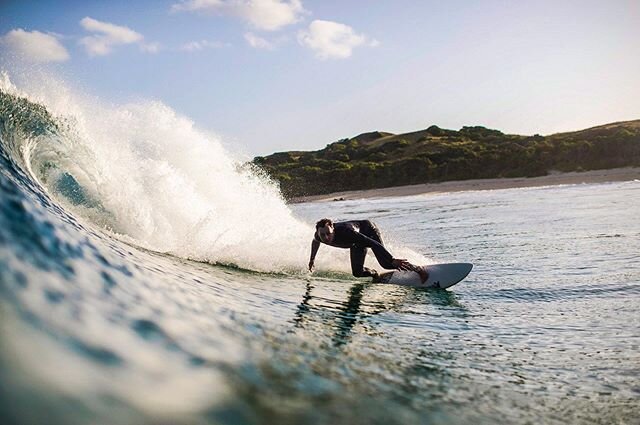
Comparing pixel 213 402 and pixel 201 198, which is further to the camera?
pixel 201 198

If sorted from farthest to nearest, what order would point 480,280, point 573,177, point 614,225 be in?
point 573,177 < point 614,225 < point 480,280

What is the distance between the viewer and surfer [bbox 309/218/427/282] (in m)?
7.59

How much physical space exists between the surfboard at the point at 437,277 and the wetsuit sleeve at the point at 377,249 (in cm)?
25

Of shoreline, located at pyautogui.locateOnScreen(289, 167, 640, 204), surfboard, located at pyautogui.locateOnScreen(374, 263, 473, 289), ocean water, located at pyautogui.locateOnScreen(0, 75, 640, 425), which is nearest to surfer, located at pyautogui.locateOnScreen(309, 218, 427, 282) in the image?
surfboard, located at pyautogui.locateOnScreen(374, 263, 473, 289)

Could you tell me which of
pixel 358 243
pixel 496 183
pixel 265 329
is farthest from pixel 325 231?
pixel 496 183

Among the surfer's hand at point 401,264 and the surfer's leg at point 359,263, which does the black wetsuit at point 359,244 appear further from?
the surfer's hand at point 401,264

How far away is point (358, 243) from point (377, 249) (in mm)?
350

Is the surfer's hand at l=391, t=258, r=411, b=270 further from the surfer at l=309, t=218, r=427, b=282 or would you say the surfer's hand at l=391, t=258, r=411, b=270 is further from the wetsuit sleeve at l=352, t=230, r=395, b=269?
the wetsuit sleeve at l=352, t=230, r=395, b=269

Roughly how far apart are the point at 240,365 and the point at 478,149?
172ft

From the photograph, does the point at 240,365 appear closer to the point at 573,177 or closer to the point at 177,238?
the point at 177,238

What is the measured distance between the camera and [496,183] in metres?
38.2

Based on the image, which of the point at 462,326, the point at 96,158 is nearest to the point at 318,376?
the point at 462,326

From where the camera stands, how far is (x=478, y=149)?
51281 mm

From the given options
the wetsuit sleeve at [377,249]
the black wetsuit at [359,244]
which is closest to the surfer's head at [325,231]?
the black wetsuit at [359,244]
